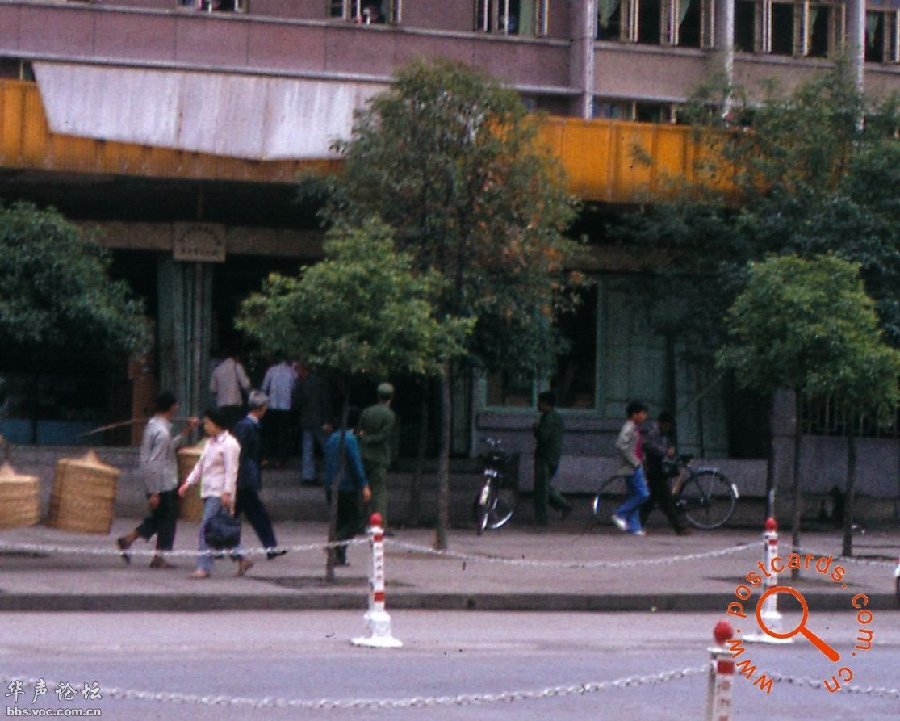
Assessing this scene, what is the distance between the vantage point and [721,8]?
109ft

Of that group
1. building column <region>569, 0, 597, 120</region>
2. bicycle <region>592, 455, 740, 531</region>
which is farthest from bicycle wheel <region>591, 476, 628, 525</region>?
building column <region>569, 0, 597, 120</region>

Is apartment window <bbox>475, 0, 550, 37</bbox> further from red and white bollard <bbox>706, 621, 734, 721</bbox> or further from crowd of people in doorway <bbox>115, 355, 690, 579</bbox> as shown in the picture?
red and white bollard <bbox>706, 621, 734, 721</bbox>

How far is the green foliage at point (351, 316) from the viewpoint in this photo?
16.0 m

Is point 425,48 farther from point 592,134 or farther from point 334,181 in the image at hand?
point 334,181

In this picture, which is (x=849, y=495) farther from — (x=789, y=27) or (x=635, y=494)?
→ (x=789, y=27)

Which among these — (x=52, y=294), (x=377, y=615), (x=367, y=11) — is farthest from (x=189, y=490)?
(x=367, y=11)

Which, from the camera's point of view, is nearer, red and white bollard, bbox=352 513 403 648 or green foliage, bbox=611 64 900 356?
red and white bollard, bbox=352 513 403 648

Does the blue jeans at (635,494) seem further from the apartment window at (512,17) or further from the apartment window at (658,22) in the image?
the apartment window at (658,22)

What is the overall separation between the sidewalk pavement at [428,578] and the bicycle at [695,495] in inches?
81.8

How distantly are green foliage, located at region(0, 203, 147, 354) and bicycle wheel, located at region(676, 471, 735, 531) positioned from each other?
808cm

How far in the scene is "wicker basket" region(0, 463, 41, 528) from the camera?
16.0 metres

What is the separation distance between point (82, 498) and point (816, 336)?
24.6 feet

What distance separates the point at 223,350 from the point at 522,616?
11082mm

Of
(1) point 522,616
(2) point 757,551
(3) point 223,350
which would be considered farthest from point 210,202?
(1) point 522,616
